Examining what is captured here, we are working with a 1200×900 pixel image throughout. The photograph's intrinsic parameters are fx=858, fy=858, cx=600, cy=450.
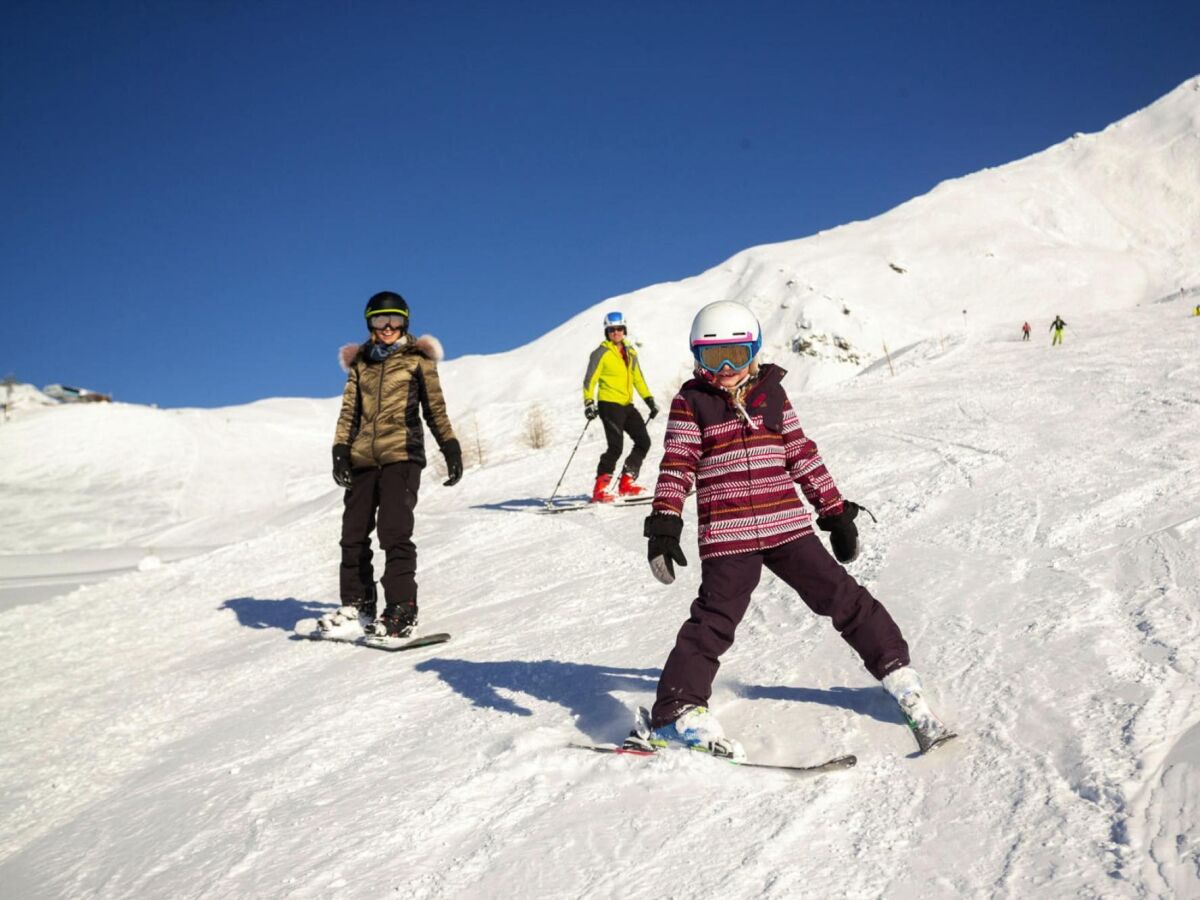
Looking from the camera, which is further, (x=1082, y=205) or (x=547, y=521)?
(x=1082, y=205)

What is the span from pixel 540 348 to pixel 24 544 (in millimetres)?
36439

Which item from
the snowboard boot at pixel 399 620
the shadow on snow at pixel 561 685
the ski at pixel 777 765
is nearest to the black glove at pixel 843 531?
the ski at pixel 777 765

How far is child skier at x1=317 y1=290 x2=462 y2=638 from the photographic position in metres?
5.18

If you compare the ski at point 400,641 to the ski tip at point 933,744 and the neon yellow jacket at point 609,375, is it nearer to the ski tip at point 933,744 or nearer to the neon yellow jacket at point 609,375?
the ski tip at point 933,744

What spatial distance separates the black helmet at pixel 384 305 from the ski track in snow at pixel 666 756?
2002 mm

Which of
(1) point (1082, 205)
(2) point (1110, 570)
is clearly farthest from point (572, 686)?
(1) point (1082, 205)

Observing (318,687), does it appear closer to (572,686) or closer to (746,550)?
(572,686)

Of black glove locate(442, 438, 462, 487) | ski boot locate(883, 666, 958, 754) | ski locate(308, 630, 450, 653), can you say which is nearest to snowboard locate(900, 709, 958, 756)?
ski boot locate(883, 666, 958, 754)

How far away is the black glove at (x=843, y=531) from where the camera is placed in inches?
122

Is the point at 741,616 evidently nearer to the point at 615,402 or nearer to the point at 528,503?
the point at 615,402

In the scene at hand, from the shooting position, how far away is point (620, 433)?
9086 millimetres

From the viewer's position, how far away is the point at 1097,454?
21.3 ft

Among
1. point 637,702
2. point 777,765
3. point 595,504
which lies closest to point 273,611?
point 595,504

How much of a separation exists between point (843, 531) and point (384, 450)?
3.12m
